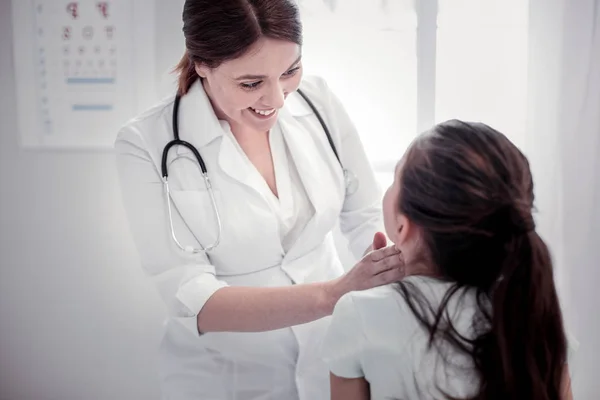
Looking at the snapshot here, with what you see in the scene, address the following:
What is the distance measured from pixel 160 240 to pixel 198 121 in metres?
0.29

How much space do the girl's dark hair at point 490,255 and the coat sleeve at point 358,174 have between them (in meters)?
0.60

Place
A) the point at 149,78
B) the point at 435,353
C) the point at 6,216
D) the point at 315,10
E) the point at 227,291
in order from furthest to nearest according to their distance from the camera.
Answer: the point at 6,216 → the point at 149,78 → the point at 315,10 → the point at 227,291 → the point at 435,353

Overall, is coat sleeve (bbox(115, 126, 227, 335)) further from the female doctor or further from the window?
the window

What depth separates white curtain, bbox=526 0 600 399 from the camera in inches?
68.4

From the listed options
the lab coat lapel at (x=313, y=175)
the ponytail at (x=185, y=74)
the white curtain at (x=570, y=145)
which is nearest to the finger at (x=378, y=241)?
the lab coat lapel at (x=313, y=175)

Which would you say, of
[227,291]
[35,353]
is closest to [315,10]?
[227,291]

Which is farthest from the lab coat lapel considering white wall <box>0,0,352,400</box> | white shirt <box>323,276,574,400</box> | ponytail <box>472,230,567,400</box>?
white wall <box>0,0,352,400</box>

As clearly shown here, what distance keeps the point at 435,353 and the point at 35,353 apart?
1.70 m

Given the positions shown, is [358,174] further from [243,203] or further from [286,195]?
[243,203]

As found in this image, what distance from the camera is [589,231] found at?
179 cm

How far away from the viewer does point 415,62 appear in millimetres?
1868

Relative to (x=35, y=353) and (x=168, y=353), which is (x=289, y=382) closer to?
(x=168, y=353)

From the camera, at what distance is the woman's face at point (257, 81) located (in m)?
1.33

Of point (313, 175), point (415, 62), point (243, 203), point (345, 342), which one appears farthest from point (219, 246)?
point (415, 62)
